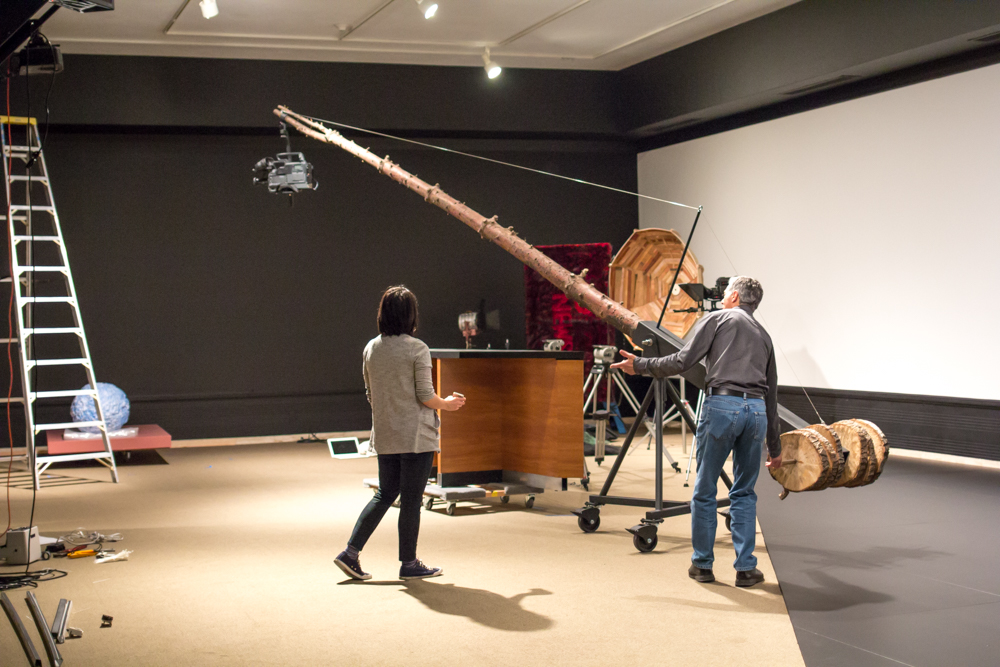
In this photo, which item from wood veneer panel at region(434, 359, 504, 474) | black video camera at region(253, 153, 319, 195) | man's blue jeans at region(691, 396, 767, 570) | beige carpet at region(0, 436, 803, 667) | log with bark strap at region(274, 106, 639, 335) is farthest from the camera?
black video camera at region(253, 153, 319, 195)

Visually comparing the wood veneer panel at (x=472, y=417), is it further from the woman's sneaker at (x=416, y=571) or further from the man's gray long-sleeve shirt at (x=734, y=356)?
the man's gray long-sleeve shirt at (x=734, y=356)

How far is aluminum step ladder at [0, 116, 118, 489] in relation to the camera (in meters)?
6.81

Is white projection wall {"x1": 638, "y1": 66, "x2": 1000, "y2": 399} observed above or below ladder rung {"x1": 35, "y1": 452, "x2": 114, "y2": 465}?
above

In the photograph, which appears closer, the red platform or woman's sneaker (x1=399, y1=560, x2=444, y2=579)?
woman's sneaker (x1=399, y1=560, x2=444, y2=579)

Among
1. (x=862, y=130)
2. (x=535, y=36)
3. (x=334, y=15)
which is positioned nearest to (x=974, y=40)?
(x=862, y=130)

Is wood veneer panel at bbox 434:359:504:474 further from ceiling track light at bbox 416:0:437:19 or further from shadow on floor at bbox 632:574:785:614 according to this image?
ceiling track light at bbox 416:0:437:19

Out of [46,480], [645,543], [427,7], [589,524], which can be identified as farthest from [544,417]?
[46,480]

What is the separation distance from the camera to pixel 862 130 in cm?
807

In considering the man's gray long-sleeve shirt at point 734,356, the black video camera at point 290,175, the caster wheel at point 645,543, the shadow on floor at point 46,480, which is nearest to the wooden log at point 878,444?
the man's gray long-sleeve shirt at point 734,356

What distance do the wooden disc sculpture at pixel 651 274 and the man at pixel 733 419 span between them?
4118 mm

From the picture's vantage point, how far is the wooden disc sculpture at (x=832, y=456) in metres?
4.17

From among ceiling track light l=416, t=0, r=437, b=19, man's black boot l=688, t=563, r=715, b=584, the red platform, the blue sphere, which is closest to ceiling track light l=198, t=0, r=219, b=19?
ceiling track light l=416, t=0, r=437, b=19

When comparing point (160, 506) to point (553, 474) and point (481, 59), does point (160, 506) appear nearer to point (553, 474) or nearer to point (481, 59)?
point (553, 474)

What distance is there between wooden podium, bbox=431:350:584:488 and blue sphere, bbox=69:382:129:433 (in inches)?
130
